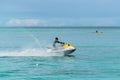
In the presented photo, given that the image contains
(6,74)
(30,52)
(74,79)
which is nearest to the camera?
(74,79)

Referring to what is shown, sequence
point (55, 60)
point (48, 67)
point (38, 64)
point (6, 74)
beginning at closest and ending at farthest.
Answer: point (6, 74) < point (48, 67) < point (38, 64) < point (55, 60)

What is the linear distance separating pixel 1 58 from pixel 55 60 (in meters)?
5.05

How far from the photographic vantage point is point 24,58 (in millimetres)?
37969

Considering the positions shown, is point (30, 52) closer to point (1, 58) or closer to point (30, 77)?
point (1, 58)

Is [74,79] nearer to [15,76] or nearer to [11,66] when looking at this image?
[15,76]

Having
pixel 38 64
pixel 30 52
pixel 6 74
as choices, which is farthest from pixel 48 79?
pixel 30 52

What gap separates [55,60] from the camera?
36.5 meters

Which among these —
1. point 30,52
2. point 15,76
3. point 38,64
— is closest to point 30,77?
point 15,76

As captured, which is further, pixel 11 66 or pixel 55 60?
pixel 55 60

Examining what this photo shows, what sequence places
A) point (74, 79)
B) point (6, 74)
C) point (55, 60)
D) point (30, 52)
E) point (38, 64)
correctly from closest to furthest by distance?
point (74, 79) < point (6, 74) < point (38, 64) < point (55, 60) < point (30, 52)

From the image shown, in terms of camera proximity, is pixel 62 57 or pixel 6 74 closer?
pixel 6 74

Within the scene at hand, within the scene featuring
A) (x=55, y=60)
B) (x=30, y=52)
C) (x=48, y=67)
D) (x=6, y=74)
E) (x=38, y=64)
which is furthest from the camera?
(x=30, y=52)

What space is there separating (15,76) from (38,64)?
23.6 ft

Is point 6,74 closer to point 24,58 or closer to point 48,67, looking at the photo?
point 48,67
